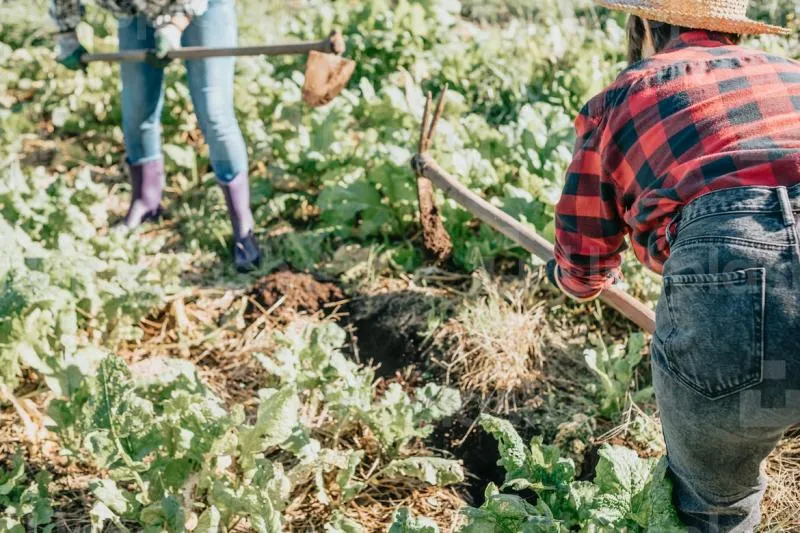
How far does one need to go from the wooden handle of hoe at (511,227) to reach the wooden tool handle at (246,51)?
55 cm

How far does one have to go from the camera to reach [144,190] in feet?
13.5

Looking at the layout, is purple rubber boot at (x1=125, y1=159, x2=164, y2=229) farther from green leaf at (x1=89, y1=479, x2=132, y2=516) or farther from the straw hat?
the straw hat

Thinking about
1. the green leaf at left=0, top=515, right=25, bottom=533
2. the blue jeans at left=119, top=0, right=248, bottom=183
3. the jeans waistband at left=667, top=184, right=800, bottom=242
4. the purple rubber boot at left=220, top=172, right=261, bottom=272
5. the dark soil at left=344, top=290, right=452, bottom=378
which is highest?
the jeans waistband at left=667, top=184, right=800, bottom=242

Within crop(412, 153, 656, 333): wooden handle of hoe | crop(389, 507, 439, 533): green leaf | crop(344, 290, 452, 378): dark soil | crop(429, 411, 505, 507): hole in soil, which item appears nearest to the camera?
crop(389, 507, 439, 533): green leaf

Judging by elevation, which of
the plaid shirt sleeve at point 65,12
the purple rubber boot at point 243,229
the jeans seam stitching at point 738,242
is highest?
the jeans seam stitching at point 738,242

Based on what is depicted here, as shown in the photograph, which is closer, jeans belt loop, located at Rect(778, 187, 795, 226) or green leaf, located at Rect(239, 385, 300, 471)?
jeans belt loop, located at Rect(778, 187, 795, 226)

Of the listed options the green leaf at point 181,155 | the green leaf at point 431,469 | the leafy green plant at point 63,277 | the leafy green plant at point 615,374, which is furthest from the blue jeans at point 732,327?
the green leaf at point 181,155

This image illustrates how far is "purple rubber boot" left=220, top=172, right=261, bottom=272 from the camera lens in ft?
12.2

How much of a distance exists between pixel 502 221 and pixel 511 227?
0.06 meters

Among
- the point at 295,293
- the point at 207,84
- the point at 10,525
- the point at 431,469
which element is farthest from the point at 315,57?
the point at 10,525

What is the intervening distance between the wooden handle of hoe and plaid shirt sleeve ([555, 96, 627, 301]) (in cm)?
28

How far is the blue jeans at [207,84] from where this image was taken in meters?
3.53

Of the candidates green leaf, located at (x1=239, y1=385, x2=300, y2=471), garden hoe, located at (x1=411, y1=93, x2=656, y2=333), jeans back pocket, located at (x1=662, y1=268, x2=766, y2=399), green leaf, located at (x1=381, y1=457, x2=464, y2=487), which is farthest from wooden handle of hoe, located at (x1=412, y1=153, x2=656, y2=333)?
green leaf, located at (x1=239, y1=385, x2=300, y2=471)

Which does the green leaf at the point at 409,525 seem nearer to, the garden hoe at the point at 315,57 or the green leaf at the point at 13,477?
the green leaf at the point at 13,477
